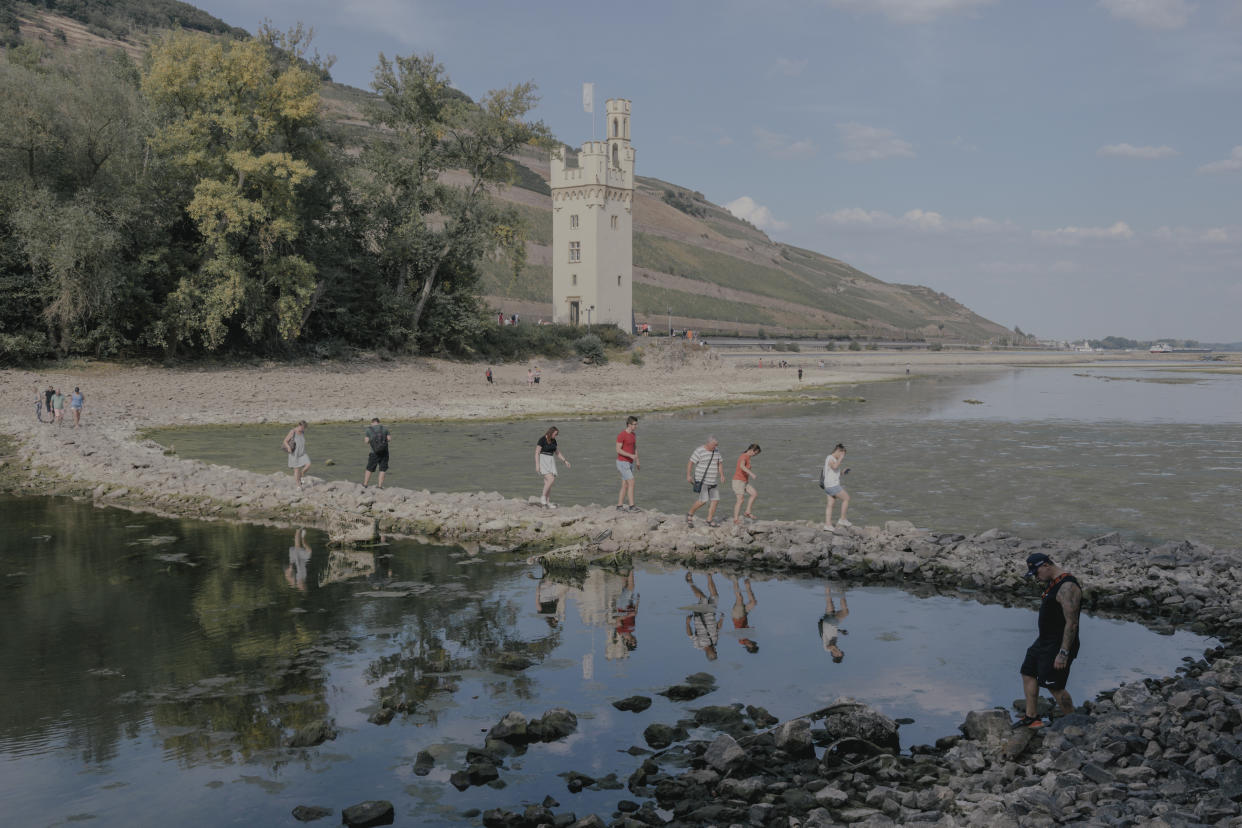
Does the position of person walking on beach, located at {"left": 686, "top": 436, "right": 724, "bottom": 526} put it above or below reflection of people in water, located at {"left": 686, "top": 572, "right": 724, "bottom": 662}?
above

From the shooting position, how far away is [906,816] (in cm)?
730

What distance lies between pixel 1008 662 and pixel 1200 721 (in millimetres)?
2795

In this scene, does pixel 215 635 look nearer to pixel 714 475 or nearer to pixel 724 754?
pixel 724 754

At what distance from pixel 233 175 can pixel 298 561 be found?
3633cm

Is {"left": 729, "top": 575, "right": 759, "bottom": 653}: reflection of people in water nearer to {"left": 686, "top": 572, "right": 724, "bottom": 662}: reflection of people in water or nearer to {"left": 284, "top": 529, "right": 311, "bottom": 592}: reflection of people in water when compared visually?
{"left": 686, "top": 572, "right": 724, "bottom": 662}: reflection of people in water

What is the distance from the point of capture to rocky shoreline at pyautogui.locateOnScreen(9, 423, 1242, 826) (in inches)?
294

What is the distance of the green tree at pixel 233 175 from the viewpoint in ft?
147

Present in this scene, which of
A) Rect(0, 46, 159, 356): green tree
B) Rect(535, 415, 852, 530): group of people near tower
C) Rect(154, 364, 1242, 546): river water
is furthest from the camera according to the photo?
Rect(0, 46, 159, 356): green tree

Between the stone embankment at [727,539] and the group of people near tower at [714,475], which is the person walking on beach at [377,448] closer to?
the stone embankment at [727,539]

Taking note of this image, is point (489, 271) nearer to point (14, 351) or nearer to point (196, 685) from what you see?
point (14, 351)

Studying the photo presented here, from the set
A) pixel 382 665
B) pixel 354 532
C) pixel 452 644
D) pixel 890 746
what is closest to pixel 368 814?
pixel 382 665

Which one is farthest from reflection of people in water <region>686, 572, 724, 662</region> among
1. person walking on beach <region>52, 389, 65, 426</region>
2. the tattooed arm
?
person walking on beach <region>52, 389, 65, 426</region>

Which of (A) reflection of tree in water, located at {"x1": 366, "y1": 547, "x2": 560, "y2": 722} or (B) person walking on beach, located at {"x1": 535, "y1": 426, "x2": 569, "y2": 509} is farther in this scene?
(B) person walking on beach, located at {"x1": 535, "y1": 426, "x2": 569, "y2": 509}

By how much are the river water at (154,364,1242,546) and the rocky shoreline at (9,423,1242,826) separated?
284 centimetres
